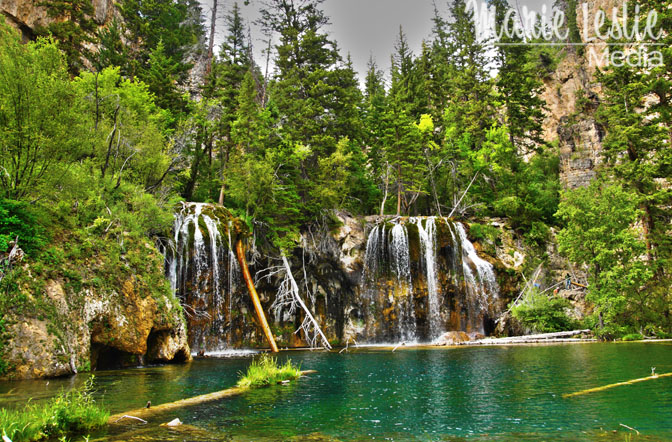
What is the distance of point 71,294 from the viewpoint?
12430 millimetres

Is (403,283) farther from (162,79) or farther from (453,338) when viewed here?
(162,79)

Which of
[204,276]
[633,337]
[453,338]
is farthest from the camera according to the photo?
[453,338]

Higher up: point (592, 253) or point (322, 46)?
point (322, 46)

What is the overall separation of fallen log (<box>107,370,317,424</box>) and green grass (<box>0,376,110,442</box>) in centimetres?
59

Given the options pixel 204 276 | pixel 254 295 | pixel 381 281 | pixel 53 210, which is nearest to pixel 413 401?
pixel 53 210

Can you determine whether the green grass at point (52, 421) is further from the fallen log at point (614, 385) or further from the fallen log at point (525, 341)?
the fallen log at point (525, 341)

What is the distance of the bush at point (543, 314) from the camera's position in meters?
23.3

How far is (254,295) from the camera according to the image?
22.4 metres

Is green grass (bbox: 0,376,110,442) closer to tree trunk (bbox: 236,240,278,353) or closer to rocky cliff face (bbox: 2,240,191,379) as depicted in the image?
rocky cliff face (bbox: 2,240,191,379)

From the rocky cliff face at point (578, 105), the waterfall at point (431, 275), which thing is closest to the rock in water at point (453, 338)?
the waterfall at point (431, 275)

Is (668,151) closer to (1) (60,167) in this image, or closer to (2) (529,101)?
(2) (529,101)

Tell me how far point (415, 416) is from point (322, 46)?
29.3 m

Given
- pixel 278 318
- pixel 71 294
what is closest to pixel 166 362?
pixel 71 294

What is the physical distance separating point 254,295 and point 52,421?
16.6 m
